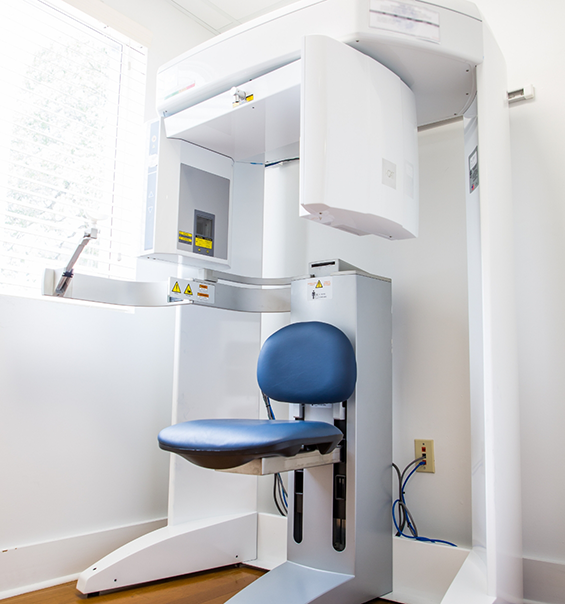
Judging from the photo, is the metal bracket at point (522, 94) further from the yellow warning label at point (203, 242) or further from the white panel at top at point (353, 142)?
the yellow warning label at point (203, 242)

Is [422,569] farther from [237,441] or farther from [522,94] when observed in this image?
[522,94]

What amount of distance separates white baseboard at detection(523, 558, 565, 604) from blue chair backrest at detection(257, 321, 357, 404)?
875 millimetres

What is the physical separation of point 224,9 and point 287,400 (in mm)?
2132

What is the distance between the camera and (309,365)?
1.56m

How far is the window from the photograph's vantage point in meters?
1.94

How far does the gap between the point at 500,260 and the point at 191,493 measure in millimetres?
1392

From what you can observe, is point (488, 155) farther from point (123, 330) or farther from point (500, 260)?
point (123, 330)

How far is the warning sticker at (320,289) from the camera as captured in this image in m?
1.72

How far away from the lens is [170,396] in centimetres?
233

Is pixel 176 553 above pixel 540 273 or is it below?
below

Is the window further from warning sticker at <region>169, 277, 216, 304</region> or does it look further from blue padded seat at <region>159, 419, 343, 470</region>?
blue padded seat at <region>159, 419, 343, 470</region>

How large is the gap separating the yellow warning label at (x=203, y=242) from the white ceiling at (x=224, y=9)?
4.59 ft

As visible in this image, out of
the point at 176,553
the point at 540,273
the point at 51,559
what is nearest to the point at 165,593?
A: the point at 176,553

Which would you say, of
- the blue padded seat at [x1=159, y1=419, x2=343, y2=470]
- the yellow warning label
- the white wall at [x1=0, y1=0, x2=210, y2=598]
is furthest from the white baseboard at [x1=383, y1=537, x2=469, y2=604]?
the yellow warning label
